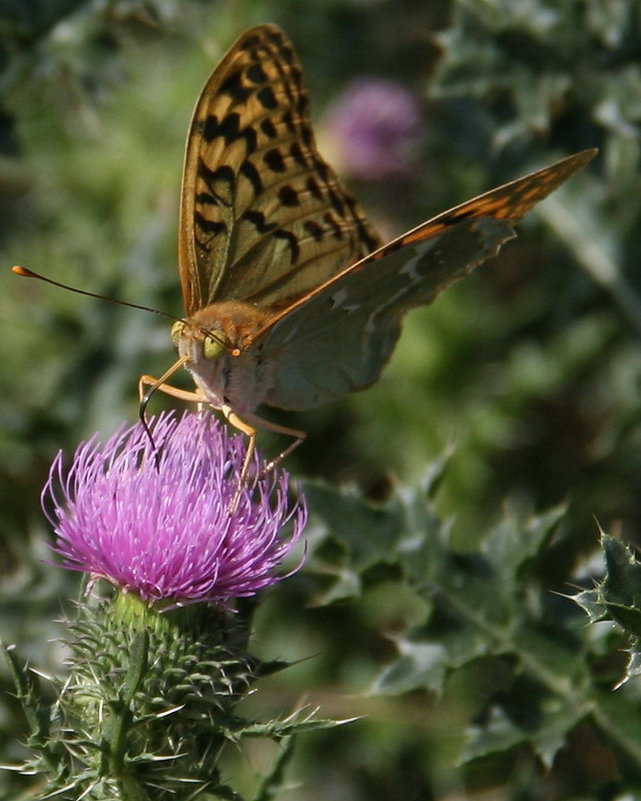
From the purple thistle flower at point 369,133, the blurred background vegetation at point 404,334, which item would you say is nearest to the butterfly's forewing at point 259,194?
the blurred background vegetation at point 404,334

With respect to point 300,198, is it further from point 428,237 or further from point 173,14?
point 173,14

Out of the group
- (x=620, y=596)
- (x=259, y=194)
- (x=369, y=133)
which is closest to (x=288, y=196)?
(x=259, y=194)

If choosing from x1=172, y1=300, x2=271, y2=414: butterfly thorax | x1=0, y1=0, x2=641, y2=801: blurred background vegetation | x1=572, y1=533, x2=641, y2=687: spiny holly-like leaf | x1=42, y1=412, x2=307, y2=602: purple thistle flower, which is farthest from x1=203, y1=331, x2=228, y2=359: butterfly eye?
x1=572, y1=533, x2=641, y2=687: spiny holly-like leaf

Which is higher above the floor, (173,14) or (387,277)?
(173,14)

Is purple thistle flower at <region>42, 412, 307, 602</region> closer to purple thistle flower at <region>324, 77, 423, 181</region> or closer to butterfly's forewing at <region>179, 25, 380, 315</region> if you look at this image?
butterfly's forewing at <region>179, 25, 380, 315</region>

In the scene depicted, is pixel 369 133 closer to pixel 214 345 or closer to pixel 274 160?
pixel 274 160

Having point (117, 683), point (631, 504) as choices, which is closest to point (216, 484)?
point (117, 683)
